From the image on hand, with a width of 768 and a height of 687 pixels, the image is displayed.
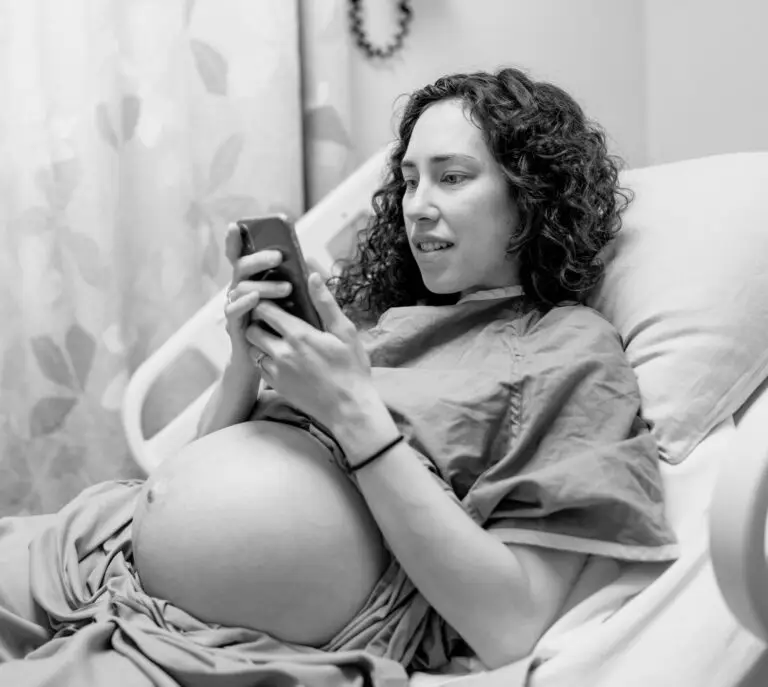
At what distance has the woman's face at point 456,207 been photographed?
3.75 feet

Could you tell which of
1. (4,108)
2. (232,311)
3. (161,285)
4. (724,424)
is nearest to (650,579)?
(724,424)

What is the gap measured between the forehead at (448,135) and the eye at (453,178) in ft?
0.10

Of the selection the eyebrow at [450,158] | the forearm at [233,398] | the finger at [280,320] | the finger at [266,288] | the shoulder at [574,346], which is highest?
the eyebrow at [450,158]

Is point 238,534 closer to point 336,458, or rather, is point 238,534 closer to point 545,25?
point 336,458

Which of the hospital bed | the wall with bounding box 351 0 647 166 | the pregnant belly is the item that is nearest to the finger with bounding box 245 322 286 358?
the pregnant belly

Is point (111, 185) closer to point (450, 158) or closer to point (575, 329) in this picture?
point (450, 158)

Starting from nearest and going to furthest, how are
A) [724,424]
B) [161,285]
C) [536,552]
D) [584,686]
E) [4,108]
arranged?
1. [584,686]
2. [536,552]
3. [724,424]
4. [4,108]
5. [161,285]

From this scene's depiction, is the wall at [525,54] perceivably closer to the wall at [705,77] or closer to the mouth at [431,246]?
the wall at [705,77]

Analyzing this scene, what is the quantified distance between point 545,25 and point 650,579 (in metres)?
1.46

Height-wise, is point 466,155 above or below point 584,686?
above

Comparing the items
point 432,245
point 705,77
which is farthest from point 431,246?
point 705,77

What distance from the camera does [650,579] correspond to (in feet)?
3.07

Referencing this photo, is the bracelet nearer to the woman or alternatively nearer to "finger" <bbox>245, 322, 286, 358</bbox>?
the woman

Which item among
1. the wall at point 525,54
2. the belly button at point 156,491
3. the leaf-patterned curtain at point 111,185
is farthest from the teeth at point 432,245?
the wall at point 525,54
